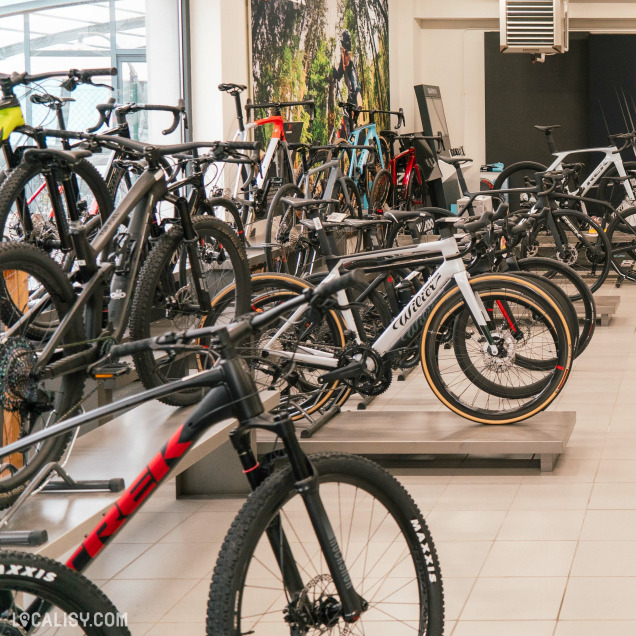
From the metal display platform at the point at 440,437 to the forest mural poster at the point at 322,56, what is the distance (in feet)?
12.4

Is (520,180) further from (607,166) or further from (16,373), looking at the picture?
(16,373)

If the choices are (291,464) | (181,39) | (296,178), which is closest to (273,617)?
(291,464)

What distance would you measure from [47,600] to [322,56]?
8552mm

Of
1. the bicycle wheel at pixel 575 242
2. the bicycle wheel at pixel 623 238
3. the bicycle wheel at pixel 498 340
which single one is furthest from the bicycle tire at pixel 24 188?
the bicycle wheel at pixel 623 238

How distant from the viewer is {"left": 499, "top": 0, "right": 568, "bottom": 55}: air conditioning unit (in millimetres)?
12242

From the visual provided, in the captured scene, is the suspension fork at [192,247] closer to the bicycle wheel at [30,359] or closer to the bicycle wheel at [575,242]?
the bicycle wheel at [30,359]

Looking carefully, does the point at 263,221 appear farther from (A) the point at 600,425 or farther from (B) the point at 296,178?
(A) the point at 600,425

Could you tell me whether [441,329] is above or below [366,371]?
above

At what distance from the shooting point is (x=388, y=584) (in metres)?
3.14

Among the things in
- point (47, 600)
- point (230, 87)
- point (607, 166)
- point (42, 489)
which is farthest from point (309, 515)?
point (607, 166)

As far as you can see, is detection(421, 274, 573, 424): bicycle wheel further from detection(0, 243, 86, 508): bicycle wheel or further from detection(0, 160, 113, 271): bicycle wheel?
detection(0, 243, 86, 508): bicycle wheel

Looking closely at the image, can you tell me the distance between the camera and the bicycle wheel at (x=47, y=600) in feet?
5.63

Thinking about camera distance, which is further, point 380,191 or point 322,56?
point 380,191

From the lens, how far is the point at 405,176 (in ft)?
40.0
